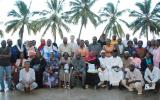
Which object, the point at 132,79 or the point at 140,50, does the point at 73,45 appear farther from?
the point at 132,79

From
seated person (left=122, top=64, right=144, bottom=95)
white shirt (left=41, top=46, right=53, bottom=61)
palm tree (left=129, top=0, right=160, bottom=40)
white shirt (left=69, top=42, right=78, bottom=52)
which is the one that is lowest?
Answer: seated person (left=122, top=64, right=144, bottom=95)

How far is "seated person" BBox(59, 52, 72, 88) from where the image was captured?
48.3ft

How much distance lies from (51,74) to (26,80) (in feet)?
4.00

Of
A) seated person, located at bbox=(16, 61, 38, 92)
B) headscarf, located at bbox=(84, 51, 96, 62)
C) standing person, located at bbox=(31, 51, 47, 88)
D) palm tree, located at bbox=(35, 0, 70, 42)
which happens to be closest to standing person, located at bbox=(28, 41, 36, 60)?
standing person, located at bbox=(31, 51, 47, 88)

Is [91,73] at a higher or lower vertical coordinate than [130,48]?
lower

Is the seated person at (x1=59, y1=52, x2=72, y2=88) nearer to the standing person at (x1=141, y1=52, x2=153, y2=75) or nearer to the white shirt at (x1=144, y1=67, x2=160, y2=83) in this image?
the standing person at (x1=141, y1=52, x2=153, y2=75)

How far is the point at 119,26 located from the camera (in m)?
52.5

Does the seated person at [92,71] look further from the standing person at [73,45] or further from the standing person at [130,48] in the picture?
the standing person at [130,48]

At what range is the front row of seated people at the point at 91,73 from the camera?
1398cm

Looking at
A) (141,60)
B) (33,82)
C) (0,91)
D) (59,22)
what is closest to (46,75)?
(33,82)

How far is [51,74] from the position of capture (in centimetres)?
1473

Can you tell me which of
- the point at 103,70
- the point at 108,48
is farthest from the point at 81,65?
the point at 108,48

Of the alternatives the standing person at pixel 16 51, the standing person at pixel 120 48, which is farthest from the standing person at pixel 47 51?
the standing person at pixel 120 48

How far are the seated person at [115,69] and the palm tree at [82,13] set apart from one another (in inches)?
1403
